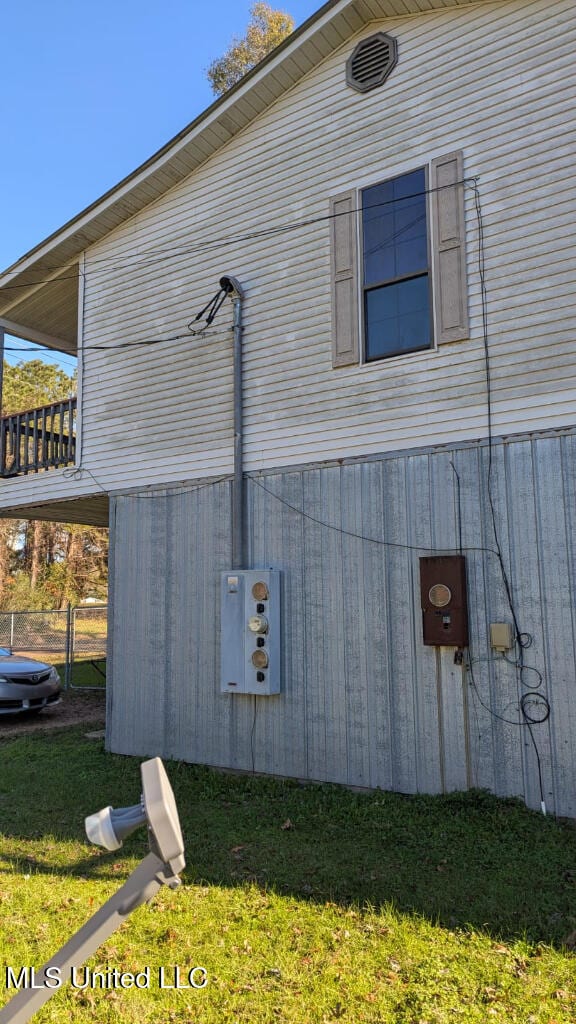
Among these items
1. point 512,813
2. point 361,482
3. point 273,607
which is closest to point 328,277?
point 361,482

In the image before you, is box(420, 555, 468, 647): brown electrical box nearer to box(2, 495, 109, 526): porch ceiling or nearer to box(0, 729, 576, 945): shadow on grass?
box(0, 729, 576, 945): shadow on grass

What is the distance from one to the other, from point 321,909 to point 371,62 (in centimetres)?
737

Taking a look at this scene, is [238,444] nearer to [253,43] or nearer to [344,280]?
[344,280]

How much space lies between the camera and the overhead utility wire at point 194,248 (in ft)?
21.3

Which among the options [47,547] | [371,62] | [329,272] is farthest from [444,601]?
[47,547]

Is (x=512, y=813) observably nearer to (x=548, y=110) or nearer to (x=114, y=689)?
(x=114, y=689)

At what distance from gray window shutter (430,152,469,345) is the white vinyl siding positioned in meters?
0.09

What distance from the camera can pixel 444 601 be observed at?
5504 mm

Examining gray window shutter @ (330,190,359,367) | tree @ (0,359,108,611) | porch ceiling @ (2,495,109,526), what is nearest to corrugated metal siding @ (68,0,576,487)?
gray window shutter @ (330,190,359,367)

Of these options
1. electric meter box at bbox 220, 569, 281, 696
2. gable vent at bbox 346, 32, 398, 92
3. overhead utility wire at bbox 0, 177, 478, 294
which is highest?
gable vent at bbox 346, 32, 398, 92

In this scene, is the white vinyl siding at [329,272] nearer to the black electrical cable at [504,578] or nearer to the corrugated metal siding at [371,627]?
the black electrical cable at [504,578]

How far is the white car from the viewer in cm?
948

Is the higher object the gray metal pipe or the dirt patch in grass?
the gray metal pipe

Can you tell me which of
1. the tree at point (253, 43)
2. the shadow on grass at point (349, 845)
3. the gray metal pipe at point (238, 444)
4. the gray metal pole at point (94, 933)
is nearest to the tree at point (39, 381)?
the tree at point (253, 43)
